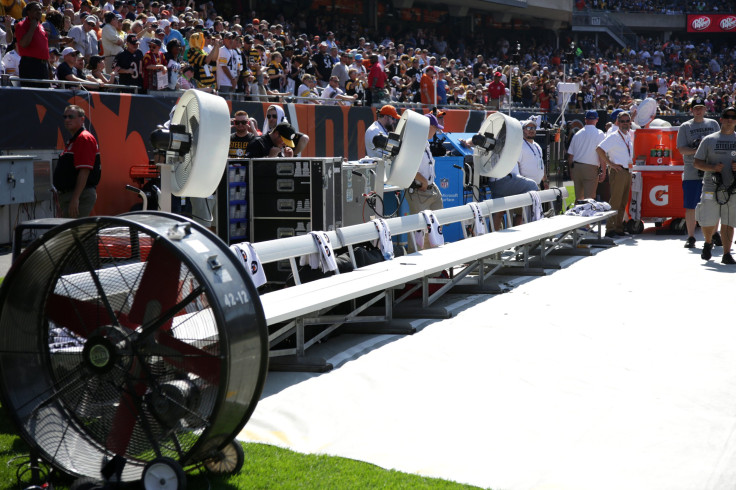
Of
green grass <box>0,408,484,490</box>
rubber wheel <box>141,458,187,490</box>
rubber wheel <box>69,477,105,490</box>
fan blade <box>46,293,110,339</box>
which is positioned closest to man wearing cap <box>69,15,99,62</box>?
green grass <box>0,408,484,490</box>

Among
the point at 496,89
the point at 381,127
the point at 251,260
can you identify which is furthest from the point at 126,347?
the point at 496,89

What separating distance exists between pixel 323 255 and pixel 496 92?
62.9 ft

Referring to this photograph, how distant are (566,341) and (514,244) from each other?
2707 mm

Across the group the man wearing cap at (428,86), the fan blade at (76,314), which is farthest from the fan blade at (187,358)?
the man wearing cap at (428,86)

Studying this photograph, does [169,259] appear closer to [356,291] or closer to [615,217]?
[356,291]

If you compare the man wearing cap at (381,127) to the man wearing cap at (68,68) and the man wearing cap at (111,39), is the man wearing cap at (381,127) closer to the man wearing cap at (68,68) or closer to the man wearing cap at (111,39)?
the man wearing cap at (68,68)

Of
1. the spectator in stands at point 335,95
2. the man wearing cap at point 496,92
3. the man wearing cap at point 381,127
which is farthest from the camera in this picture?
the man wearing cap at point 496,92

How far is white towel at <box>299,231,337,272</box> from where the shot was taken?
687 centimetres

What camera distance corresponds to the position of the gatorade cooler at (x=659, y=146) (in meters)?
13.8

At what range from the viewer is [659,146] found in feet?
45.4

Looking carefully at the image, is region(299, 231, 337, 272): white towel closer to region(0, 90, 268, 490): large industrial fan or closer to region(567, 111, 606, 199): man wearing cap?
region(0, 90, 268, 490): large industrial fan

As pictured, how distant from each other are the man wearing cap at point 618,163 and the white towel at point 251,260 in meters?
8.37

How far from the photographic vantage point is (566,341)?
6.62m

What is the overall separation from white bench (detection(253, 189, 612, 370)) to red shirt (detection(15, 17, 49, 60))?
5.06 m
